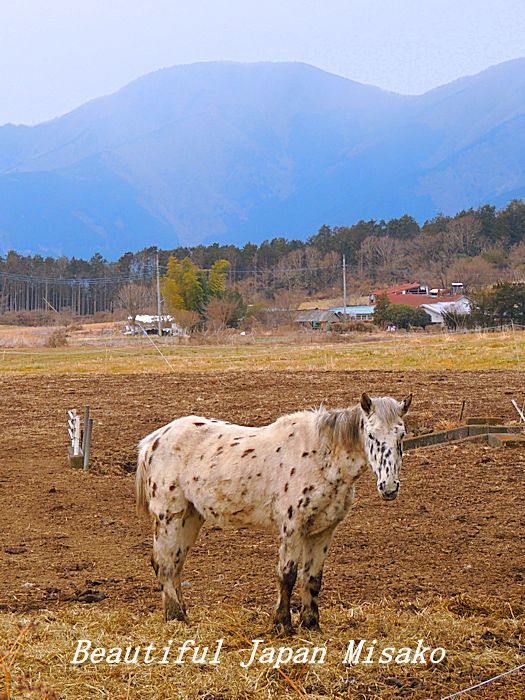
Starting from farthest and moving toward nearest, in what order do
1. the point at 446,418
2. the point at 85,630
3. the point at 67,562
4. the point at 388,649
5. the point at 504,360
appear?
the point at 504,360
the point at 446,418
the point at 67,562
the point at 85,630
the point at 388,649

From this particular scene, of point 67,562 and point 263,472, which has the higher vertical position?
point 263,472

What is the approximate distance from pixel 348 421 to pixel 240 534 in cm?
321

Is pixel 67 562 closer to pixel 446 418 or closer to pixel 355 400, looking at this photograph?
pixel 446 418

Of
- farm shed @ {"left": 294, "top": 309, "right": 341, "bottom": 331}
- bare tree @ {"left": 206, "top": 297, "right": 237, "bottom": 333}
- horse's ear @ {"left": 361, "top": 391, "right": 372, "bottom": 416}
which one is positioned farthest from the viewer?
farm shed @ {"left": 294, "top": 309, "right": 341, "bottom": 331}

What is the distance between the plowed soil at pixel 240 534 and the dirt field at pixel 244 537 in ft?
0.06

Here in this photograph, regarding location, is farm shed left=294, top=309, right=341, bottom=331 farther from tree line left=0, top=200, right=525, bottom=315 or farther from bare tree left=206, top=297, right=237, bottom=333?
tree line left=0, top=200, right=525, bottom=315

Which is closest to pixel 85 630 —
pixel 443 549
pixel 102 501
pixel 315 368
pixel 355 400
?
pixel 443 549

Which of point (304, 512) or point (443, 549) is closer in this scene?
point (304, 512)

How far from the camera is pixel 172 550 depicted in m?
6.35

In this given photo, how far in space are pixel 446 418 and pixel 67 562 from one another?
27.2 ft

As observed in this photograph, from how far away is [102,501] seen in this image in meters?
10.1

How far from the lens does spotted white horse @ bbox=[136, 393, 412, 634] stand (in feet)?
18.8

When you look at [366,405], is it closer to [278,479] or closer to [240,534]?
[278,479]

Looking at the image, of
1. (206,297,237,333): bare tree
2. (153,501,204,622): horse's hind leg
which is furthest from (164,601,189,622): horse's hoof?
(206,297,237,333): bare tree
